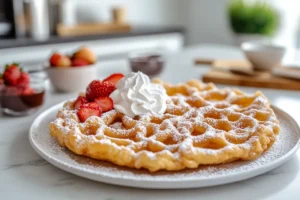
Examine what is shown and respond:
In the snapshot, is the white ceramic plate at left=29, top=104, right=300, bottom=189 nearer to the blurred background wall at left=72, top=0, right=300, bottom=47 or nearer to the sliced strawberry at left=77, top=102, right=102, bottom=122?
the sliced strawberry at left=77, top=102, right=102, bottom=122

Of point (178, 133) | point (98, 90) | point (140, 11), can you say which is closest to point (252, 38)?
point (140, 11)

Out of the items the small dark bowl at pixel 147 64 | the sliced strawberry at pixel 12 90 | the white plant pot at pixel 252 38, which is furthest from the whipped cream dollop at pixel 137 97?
the white plant pot at pixel 252 38

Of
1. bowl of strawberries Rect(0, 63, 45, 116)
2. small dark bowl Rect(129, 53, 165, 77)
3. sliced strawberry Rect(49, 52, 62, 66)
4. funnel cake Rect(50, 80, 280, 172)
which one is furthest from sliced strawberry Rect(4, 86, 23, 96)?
small dark bowl Rect(129, 53, 165, 77)

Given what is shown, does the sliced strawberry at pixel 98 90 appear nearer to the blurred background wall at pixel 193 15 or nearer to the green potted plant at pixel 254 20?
the blurred background wall at pixel 193 15

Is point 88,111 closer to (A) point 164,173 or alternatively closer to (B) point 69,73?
(A) point 164,173

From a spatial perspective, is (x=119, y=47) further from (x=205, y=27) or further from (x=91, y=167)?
(x=91, y=167)

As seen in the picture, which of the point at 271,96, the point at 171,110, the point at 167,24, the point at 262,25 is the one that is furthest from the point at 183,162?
the point at 167,24
